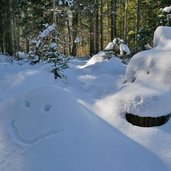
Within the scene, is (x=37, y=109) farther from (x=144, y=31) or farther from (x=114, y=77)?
(x=144, y=31)

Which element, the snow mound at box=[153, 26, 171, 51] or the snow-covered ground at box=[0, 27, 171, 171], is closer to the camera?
the snow-covered ground at box=[0, 27, 171, 171]

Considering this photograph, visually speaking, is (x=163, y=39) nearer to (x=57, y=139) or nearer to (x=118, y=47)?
(x=57, y=139)

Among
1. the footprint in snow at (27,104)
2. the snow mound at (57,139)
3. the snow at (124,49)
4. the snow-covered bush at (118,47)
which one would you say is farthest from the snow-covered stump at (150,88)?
the snow-covered bush at (118,47)

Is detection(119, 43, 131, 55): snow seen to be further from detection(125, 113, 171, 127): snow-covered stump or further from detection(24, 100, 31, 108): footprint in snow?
detection(24, 100, 31, 108): footprint in snow

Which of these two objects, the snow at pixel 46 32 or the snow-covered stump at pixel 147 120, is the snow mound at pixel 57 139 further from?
the snow at pixel 46 32

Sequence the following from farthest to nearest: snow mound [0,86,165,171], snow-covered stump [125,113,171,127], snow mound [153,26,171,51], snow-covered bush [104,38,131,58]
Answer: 1. snow-covered bush [104,38,131,58]
2. snow mound [153,26,171,51]
3. snow-covered stump [125,113,171,127]
4. snow mound [0,86,165,171]

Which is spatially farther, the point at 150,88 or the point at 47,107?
the point at 150,88

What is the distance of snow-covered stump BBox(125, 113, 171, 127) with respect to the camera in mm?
5773

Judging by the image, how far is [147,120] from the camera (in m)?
5.79

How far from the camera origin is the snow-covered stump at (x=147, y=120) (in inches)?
227

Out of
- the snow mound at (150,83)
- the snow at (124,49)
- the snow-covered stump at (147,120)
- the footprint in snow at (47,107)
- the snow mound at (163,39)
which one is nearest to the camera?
the footprint in snow at (47,107)

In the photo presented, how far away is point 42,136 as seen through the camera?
4555mm

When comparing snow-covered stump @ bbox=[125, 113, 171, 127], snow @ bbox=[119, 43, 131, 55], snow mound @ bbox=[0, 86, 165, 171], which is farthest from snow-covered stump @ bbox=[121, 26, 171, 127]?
snow @ bbox=[119, 43, 131, 55]

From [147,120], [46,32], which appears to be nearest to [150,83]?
[147,120]
